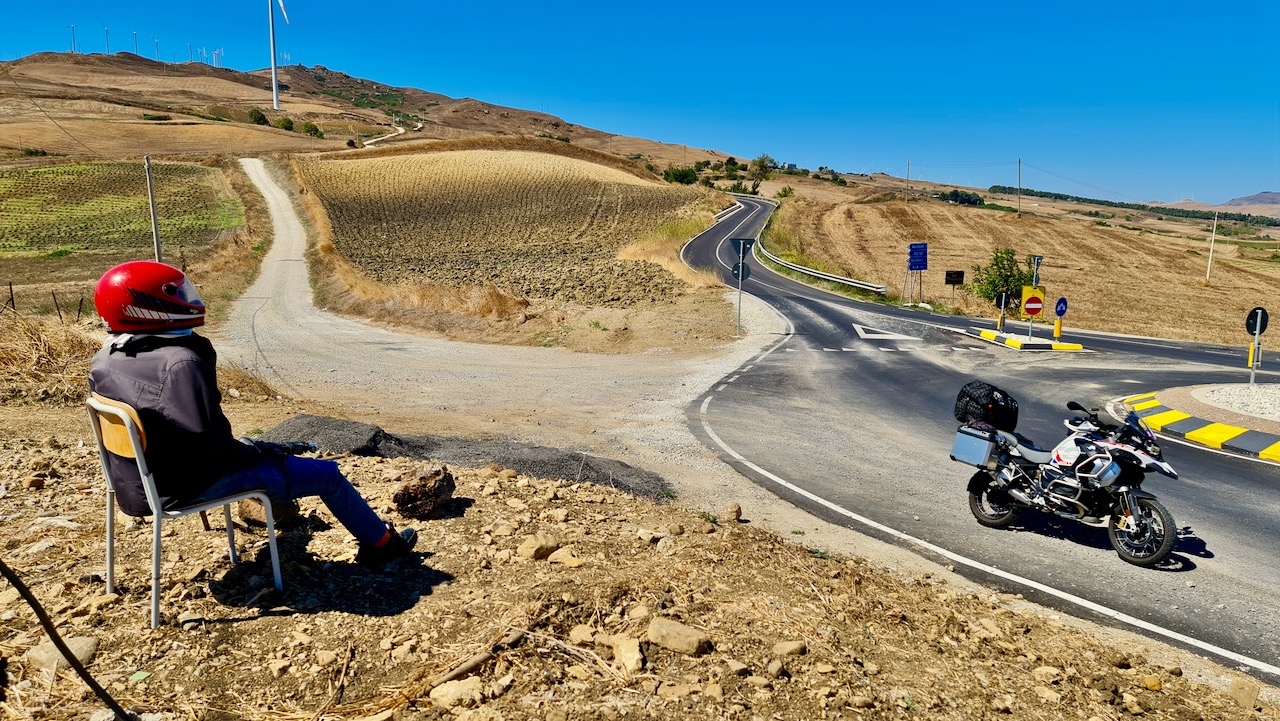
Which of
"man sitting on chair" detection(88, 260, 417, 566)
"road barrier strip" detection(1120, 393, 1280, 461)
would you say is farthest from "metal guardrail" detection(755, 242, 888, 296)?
"man sitting on chair" detection(88, 260, 417, 566)

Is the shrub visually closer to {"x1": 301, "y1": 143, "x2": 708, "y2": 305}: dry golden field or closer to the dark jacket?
{"x1": 301, "y1": 143, "x2": 708, "y2": 305}: dry golden field

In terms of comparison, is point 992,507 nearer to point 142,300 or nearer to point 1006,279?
point 142,300

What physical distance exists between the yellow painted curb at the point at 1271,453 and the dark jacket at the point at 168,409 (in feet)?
42.1

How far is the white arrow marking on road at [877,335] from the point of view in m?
23.7

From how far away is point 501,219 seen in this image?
189 feet

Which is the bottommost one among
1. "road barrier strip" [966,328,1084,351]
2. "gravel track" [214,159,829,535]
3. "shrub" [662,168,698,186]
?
"gravel track" [214,159,829,535]

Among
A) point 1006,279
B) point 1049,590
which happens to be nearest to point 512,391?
point 1049,590

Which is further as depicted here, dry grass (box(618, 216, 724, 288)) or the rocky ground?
dry grass (box(618, 216, 724, 288))

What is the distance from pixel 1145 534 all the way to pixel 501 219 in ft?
181

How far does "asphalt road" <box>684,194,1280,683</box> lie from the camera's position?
218 inches

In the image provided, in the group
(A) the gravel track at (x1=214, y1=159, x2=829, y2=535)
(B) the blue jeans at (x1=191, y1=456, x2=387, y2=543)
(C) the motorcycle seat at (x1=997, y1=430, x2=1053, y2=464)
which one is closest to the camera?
(B) the blue jeans at (x1=191, y1=456, x2=387, y2=543)

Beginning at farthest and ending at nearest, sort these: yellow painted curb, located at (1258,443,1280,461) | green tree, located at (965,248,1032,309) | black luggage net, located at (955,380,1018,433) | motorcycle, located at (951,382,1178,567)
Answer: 1. green tree, located at (965,248,1032,309)
2. yellow painted curb, located at (1258,443,1280,461)
3. black luggage net, located at (955,380,1018,433)
4. motorcycle, located at (951,382,1178,567)

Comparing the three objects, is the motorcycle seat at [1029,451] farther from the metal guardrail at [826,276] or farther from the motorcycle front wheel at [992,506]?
the metal guardrail at [826,276]

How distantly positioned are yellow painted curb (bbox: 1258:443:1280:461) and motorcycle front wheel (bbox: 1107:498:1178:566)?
18.5 feet
